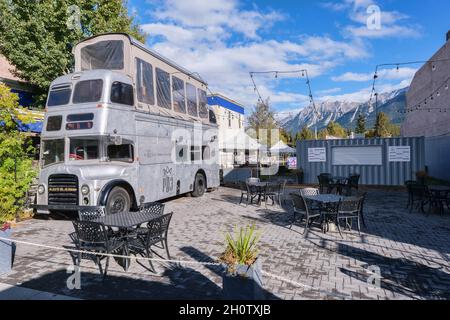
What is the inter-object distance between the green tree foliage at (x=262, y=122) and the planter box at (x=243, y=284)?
3639 centimetres

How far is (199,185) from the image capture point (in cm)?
1405

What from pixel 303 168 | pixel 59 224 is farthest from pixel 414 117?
pixel 59 224

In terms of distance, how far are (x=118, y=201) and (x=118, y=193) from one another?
9.3 inches

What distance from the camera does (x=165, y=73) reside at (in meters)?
11.3

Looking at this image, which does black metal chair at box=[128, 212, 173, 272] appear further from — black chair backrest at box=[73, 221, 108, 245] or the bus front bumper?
→ the bus front bumper

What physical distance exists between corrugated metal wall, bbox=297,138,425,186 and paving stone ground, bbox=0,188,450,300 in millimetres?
7713

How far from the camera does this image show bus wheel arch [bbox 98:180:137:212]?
8232 millimetres

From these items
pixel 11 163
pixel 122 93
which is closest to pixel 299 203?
pixel 122 93

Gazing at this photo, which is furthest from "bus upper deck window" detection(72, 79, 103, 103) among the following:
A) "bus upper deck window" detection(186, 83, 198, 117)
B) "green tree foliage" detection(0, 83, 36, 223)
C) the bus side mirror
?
"bus upper deck window" detection(186, 83, 198, 117)

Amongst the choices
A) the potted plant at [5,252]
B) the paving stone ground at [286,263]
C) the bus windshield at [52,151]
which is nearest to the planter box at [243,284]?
the paving stone ground at [286,263]

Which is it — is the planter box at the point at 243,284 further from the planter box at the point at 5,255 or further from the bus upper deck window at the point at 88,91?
the bus upper deck window at the point at 88,91

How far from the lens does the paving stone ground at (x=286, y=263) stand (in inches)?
173

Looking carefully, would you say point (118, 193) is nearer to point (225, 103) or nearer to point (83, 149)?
point (83, 149)

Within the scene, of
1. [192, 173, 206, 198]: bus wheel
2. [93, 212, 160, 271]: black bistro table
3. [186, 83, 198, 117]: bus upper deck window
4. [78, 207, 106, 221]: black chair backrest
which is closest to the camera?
[93, 212, 160, 271]: black bistro table
